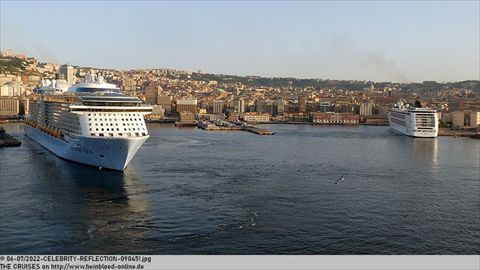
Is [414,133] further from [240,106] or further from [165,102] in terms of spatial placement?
[165,102]

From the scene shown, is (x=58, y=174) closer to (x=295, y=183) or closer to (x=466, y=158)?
(x=295, y=183)

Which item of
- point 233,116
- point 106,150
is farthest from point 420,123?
point 106,150

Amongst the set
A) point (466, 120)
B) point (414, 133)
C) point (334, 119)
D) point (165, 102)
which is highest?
point (165, 102)

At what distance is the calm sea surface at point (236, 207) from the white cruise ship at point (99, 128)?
363 mm

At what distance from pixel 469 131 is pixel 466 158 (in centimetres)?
1973

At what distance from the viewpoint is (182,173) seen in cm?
1316

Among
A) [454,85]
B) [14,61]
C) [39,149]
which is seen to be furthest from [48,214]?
[454,85]

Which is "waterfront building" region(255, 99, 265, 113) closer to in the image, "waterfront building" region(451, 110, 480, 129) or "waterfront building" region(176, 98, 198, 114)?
"waterfront building" region(176, 98, 198, 114)

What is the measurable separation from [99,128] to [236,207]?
17.3 ft

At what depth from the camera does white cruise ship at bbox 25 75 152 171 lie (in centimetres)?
1254

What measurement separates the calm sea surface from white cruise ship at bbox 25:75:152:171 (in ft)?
1.19

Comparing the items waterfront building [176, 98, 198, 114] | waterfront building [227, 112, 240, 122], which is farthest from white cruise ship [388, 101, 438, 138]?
waterfront building [176, 98, 198, 114]

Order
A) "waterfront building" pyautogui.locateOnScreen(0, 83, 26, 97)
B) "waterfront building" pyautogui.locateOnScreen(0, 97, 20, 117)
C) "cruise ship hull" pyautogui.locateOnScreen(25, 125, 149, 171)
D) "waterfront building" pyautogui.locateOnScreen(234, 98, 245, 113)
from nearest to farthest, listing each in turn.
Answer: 1. "cruise ship hull" pyautogui.locateOnScreen(25, 125, 149, 171)
2. "waterfront building" pyautogui.locateOnScreen(0, 97, 20, 117)
3. "waterfront building" pyautogui.locateOnScreen(0, 83, 26, 97)
4. "waterfront building" pyautogui.locateOnScreen(234, 98, 245, 113)

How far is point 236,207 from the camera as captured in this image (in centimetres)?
918
